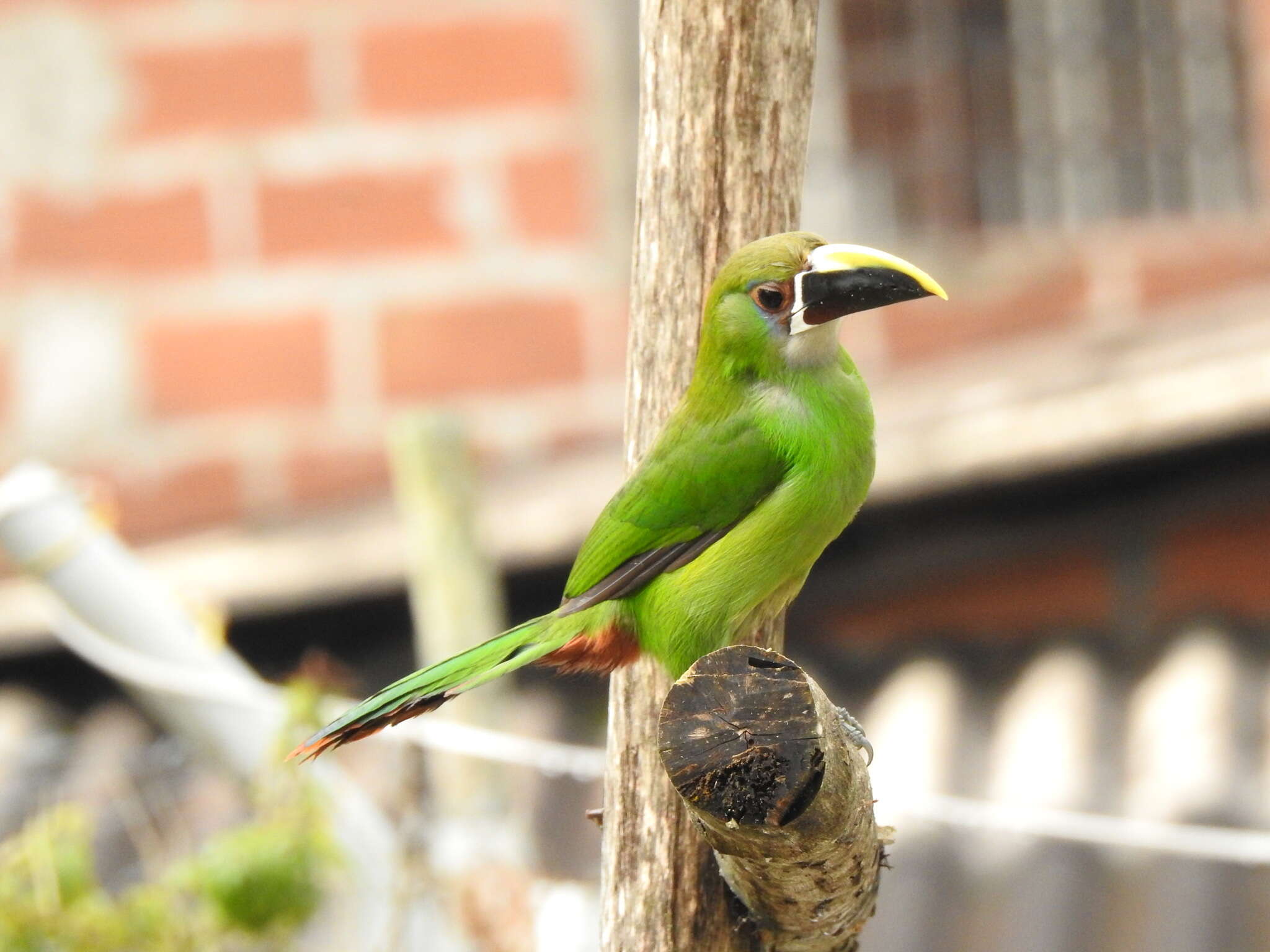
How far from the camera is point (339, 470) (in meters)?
4.84

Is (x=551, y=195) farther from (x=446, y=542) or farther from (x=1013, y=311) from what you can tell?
(x=446, y=542)

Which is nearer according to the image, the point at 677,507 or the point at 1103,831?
the point at 677,507

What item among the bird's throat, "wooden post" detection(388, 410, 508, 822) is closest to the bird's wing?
the bird's throat

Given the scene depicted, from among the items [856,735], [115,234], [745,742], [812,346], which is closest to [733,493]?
[812,346]

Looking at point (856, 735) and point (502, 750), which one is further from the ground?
point (856, 735)

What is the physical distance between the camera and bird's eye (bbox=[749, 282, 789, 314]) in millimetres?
2113

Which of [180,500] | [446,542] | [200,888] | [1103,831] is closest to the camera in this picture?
[200,888]

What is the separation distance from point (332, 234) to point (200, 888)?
7.62ft

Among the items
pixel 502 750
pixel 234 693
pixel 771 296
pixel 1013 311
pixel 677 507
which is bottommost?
pixel 502 750

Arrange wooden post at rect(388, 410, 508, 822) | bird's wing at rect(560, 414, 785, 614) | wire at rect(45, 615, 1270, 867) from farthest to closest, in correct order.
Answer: wooden post at rect(388, 410, 508, 822), wire at rect(45, 615, 1270, 867), bird's wing at rect(560, 414, 785, 614)

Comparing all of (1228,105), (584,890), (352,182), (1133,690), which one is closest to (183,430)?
(352,182)

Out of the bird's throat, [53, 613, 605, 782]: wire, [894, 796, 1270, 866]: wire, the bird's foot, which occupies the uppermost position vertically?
the bird's throat

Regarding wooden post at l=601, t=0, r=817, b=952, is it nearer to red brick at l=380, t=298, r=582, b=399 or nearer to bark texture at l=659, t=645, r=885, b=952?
bark texture at l=659, t=645, r=885, b=952

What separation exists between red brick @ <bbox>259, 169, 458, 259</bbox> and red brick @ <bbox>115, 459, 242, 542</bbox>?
0.60 m
